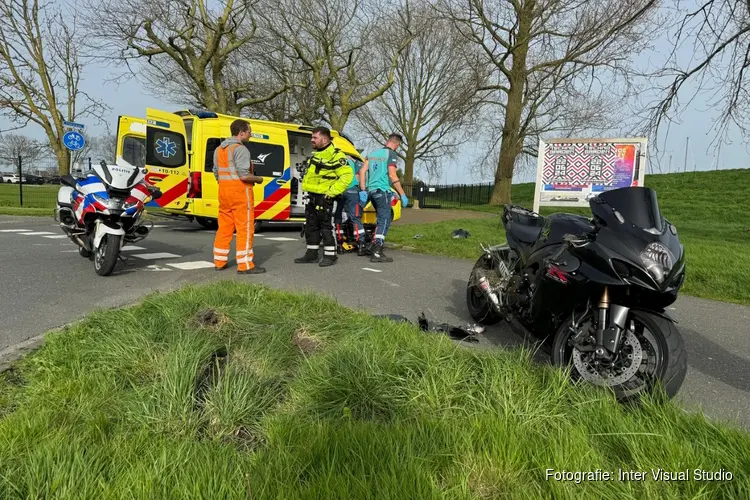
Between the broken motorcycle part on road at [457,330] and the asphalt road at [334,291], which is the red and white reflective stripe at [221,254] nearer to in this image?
the asphalt road at [334,291]

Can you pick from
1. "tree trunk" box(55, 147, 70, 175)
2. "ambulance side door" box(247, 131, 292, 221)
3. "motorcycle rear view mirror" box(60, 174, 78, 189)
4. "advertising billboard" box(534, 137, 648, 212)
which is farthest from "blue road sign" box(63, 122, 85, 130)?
"advertising billboard" box(534, 137, 648, 212)

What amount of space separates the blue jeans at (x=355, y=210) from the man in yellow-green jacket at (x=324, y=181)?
1.13m

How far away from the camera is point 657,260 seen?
248 centimetres

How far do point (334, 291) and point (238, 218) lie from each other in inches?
70.1

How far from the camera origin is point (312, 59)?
2112 centimetres

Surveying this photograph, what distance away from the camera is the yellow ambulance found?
1008 cm

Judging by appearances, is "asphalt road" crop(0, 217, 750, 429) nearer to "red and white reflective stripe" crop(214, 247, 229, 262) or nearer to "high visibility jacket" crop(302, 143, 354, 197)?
"red and white reflective stripe" crop(214, 247, 229, 262)

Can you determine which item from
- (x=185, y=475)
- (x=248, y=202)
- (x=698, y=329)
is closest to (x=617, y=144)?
(x=698, y=329)

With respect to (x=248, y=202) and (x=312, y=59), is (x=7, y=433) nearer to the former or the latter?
(x=248, y=202)

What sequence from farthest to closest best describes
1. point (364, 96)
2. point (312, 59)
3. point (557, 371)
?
point (364, 96)
point (312, 59)
point (557, 371)

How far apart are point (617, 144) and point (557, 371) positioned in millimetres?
8095

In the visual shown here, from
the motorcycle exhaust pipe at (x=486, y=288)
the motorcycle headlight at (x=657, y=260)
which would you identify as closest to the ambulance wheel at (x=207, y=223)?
the motorcycle exhaust pipe at (x=486, y=288)

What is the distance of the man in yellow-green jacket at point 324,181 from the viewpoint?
6.77 metres

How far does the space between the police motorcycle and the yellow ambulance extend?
4.09 metres
